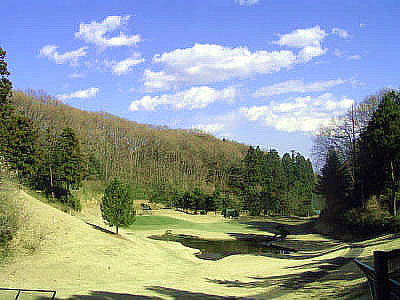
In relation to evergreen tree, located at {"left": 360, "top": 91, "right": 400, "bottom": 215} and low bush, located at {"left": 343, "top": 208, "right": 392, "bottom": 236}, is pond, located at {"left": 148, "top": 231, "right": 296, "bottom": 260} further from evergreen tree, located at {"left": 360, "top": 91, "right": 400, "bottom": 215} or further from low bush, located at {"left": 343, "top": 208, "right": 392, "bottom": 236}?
evergreen tree, located at {"left": 360, "top": 91, "right": 400, "bottom": 215}

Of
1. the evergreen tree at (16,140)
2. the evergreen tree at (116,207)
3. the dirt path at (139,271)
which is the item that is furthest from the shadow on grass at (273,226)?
the evergreen tree at (16,140)

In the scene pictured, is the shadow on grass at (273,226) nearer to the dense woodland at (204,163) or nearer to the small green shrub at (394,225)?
the dense woodland at (204,163)

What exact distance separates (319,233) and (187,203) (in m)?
31.2

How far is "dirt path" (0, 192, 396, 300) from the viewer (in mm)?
14750

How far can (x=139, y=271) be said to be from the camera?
849 inches

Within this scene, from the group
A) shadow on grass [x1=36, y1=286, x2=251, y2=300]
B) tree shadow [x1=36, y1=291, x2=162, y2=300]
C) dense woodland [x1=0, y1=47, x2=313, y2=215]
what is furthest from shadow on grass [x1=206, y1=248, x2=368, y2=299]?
dense woodland [x1=0, y1=47, x2=313, y2=215]

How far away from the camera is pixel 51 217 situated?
88.7 ft

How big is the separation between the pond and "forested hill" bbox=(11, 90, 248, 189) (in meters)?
39.3

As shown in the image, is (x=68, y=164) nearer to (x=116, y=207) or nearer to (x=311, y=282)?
(x=116, y=207)

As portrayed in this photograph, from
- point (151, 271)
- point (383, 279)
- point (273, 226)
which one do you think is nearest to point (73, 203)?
point (151, 271)

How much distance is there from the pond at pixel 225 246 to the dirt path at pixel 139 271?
2.73 metres

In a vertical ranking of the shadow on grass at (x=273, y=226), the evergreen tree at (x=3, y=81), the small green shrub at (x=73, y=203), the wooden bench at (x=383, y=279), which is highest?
the evergreen tree at (x=3, y=81)

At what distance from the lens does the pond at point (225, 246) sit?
33062mm

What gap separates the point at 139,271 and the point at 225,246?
18.9 m
